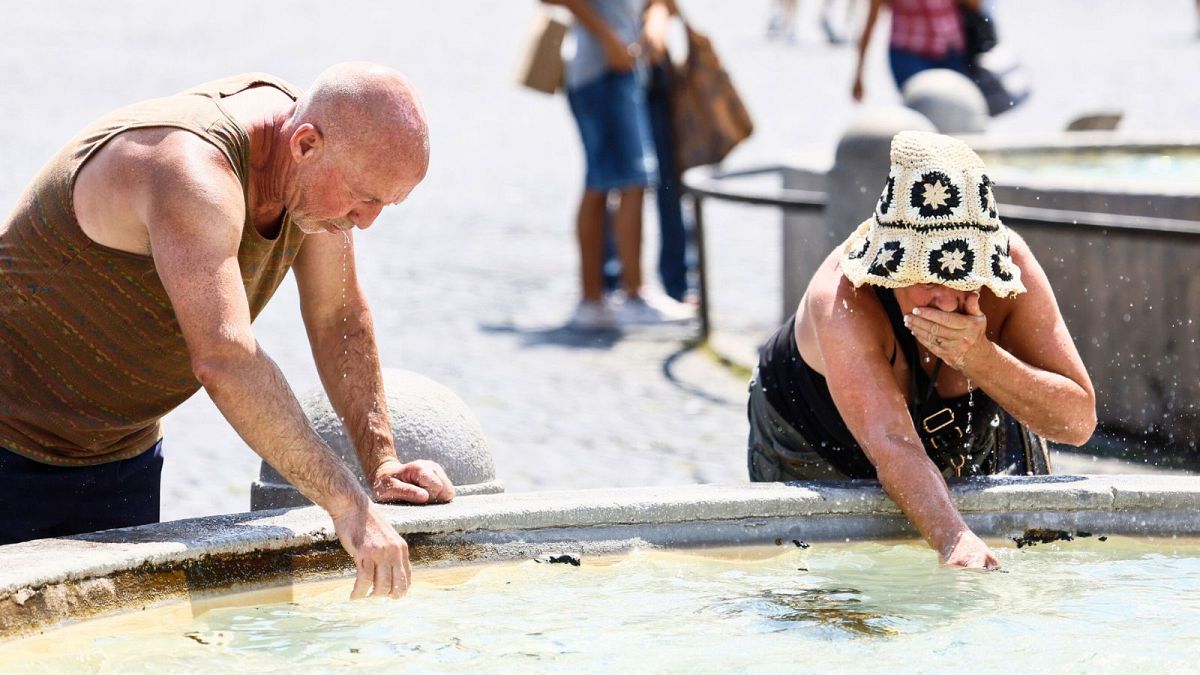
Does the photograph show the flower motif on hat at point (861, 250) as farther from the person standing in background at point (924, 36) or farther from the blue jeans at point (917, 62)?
the blue jeans at point (917, 62)

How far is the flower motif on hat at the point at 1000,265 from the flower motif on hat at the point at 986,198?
0.08m

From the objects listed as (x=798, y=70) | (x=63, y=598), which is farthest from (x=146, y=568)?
(x=798, y=70)

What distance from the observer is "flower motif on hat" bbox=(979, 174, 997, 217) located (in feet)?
12.1

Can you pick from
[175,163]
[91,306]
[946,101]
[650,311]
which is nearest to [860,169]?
[946,101]

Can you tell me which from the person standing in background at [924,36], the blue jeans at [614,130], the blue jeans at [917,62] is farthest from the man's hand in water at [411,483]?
the blue jeans at [917,62]

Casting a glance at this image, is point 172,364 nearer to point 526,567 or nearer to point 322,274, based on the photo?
point 322,274

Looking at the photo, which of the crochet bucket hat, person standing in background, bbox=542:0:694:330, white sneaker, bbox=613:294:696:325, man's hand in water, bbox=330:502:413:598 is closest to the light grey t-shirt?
person standing in background, bbox=542:0:694:330

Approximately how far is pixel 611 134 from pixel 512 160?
662 centimetres

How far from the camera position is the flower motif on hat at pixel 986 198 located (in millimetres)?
3703

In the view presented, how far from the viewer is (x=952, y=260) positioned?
3.65 meters

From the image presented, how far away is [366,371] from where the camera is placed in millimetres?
3896

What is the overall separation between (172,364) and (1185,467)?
3912mm

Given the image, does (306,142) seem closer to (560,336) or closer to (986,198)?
(986,198)

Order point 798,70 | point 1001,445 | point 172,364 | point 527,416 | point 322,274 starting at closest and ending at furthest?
point 172,364
point 322,274
point 1001,445
point 527,416
point 798,70
